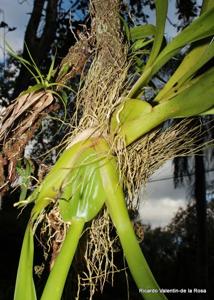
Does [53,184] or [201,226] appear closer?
[53,184]

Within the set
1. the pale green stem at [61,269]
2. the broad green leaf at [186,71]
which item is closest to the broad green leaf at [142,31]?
the broad green leaf at [186,71]

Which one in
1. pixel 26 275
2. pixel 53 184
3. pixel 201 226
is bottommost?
pixel 201 226

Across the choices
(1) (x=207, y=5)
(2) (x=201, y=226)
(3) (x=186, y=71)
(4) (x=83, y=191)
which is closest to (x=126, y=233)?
(4) (x=83, y=191)

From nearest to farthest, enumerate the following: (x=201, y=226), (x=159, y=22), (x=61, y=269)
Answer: (x=61, y=269) → (x=159, y=22) → (x=201, y=226)

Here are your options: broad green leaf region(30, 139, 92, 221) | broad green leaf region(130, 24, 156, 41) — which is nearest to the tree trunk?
broad green leaf region(130, 24, 156, 41)

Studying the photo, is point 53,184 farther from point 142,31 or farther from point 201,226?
point 201,226

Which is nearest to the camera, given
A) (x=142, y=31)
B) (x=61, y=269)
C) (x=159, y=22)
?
(x=61, y=269)

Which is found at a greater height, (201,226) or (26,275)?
(26,275)

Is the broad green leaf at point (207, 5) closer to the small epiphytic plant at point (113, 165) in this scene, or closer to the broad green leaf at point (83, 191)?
the small epiphytic plant at point (113, 165)
